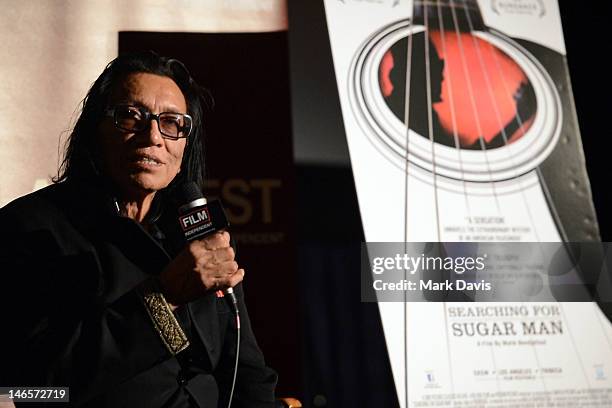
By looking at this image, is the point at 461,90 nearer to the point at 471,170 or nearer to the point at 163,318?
the point at 471,170

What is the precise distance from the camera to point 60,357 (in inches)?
Answer: 44.3

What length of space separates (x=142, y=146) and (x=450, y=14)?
171 centimetres

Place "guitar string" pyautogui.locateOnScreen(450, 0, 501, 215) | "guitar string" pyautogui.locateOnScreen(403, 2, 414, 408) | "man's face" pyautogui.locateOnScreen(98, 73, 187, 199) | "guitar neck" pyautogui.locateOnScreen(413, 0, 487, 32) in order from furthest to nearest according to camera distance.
Result: "guitar neck" pyautogui.locateOnScreen(413, 0, 487, 32) → "guitar string" pyautogui.locateOnScreen(450, 0, 501, 215) → "guitar string" pyautogui.locateOnScreen(403, 2, 414, 408) → "man's face" pyautogui.locateOnScreen(98, 73, 187, 199)

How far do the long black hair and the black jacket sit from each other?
10cm

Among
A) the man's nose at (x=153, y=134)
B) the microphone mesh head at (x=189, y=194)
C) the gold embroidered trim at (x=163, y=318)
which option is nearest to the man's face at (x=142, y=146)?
the man's nose at (x=153, y=134)

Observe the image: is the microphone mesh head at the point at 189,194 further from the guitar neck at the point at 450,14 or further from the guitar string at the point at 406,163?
the guitar neck at the point at 450,14

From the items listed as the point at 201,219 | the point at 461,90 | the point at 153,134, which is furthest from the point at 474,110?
the point at 201,219

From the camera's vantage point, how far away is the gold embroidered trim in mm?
1157

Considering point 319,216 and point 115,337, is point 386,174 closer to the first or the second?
point 319,216

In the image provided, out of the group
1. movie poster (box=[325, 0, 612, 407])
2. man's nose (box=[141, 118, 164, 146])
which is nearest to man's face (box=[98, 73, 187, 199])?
man's nose (box=[141, 118, 164, 146])

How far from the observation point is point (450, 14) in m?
2.56

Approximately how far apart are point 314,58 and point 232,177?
0.58 m

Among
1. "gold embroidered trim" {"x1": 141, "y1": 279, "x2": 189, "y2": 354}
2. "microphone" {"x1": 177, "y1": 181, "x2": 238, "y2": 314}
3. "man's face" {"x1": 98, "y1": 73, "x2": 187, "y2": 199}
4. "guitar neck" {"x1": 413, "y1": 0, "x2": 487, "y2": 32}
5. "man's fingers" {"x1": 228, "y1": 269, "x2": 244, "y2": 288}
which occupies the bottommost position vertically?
"gold embroidered trim" {"x1": 141, "y1": 279, "x2": 189, "y2": 354}

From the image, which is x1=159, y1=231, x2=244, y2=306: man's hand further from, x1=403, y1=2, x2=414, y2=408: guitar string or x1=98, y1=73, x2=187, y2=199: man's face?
x1=403, y1=2, x2=414, y2=408: guitar string
